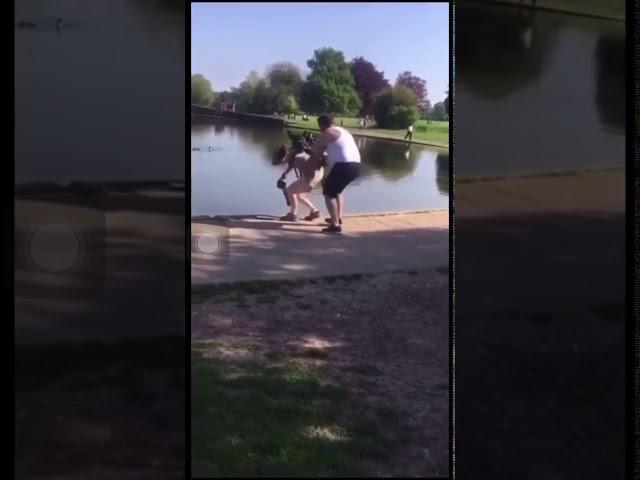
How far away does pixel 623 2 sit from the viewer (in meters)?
2.91

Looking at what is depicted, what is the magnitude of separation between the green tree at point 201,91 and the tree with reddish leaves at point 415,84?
0.98 metres

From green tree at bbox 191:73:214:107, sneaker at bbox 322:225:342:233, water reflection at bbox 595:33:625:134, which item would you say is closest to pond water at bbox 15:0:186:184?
green tree at bbox 191:73:214:107

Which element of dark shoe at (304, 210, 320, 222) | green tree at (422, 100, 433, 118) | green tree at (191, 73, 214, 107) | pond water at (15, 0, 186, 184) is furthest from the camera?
dark shoe at (304, 210, 320, 222)

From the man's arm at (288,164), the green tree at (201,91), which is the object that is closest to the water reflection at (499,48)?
the man's arm at (288,164)

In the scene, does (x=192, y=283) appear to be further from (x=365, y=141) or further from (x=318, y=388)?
(x=365, y=141)

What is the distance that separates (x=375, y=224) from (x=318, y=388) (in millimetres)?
937

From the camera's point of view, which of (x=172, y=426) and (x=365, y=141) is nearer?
(x=172, y=426)

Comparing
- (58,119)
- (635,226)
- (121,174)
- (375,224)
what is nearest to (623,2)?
(635,226)

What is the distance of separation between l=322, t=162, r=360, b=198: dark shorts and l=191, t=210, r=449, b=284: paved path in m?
0.16

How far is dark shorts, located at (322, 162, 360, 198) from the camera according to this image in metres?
3.20

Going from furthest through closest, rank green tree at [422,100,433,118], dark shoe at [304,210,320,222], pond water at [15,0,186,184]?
dark shoe at [304,210,320,222] < green tree at [422,100,433,118] < pond water at [15,0,186,184]

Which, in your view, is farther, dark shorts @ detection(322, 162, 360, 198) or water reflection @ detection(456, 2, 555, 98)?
dark shorts @ detection(322, 162, 360, 198)

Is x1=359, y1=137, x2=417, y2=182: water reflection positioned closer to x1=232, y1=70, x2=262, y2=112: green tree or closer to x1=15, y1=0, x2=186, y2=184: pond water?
x1=232, y1=70, x2=262, y2=112: green tree

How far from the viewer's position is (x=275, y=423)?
3205 mm
